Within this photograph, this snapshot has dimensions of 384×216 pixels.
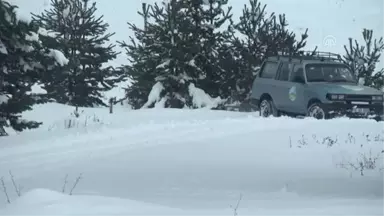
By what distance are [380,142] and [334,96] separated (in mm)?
3499

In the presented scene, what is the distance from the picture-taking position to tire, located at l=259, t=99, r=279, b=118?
1436 cm

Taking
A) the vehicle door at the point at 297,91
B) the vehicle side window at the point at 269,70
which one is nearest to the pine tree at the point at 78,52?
the vehicle side window at the point at 269,70

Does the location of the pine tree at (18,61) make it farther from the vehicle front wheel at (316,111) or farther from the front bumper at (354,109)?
the front bumper at (354,109)

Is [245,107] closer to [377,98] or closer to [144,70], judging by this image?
[144,70]

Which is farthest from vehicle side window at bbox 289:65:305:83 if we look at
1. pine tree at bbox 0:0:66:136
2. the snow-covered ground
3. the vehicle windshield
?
pine tree at bbox 0:0:66:136

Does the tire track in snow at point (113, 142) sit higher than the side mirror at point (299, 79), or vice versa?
the side mirror at point (299, 79)

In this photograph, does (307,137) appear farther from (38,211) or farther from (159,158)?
(38,211)

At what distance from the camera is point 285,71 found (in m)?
14.0

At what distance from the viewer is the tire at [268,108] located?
565 inches

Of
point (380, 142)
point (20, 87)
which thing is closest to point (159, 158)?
point (380, 142)

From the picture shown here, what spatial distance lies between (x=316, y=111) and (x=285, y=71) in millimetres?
1929

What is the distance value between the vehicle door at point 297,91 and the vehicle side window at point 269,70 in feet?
2.97

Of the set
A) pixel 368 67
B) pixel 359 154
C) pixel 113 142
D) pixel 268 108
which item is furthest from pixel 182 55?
pixel 359 154

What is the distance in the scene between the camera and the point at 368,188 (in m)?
6.10
